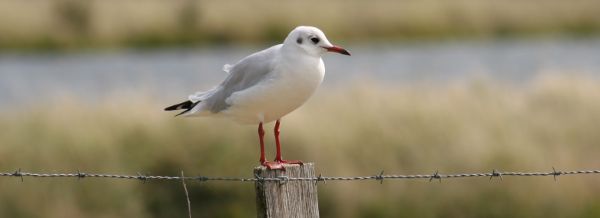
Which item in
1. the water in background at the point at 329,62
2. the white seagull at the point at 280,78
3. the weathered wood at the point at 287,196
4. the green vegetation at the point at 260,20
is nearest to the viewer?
the weathered wood at the point at 287,196

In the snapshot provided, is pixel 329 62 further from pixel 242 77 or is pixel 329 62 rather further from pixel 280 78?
pixel 280 78

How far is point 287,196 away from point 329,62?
17.0 meters

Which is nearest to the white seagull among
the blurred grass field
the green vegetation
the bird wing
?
the bird wing

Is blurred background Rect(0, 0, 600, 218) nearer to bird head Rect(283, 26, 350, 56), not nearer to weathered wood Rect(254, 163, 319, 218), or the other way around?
bird head Rect(283, 26, 350, 56)

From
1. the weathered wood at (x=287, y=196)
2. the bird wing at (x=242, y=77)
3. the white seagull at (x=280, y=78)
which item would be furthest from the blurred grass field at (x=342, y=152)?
the weathered wood at (x=287, y=196)

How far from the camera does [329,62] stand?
21453 millimetres

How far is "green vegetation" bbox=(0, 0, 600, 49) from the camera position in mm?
26438

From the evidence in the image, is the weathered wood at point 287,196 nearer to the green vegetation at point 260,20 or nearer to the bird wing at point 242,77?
the bird wing at point 242,77

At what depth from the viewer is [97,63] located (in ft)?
80.6

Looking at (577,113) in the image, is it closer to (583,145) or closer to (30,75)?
(583,145)

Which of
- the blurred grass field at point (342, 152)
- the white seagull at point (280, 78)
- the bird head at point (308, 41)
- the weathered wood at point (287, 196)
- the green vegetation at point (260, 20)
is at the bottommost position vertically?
the weathered wood at point (287, 196)

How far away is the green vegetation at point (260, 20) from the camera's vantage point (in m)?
26.4

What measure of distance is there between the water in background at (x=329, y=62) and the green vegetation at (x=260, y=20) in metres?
0.58

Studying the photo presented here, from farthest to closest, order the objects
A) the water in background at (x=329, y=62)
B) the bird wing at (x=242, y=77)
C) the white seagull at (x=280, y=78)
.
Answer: the water in background at (x=329, y=62), the bird wing at (x=242, y=77), the white seagull at (x=280, y=78)
